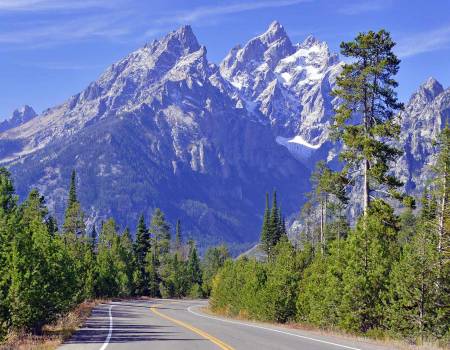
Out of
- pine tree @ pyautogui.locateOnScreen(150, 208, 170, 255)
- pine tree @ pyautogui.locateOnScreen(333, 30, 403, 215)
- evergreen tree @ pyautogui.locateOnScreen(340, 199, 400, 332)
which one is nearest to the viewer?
evergreen tree @ pyautogui.locateOnScreen(340, 199, 400, 332)

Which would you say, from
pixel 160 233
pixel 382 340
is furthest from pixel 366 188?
pixel 160 233

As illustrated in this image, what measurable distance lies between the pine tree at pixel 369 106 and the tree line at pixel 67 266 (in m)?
17.2

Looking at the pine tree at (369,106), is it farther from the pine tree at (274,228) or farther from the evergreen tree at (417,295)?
the pine tree at (274,228)

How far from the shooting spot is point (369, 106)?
3731 cm

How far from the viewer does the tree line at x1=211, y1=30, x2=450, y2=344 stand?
28.0m

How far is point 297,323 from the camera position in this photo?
39.4 meters

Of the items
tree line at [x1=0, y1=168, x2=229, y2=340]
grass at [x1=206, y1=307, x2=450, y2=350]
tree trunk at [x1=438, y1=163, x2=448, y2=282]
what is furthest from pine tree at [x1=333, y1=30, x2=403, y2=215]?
tree line at [x1=0, y1=168, x2=229, y2=340]

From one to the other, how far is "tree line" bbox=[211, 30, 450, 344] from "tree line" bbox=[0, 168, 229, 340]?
43.9 ft

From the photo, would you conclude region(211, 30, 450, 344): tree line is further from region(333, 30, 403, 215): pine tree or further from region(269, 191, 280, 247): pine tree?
region(269, 191, 280, 247): pine tree

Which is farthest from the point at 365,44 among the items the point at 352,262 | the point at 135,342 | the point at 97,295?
the point at 97,295

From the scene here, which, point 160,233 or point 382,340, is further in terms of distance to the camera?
point 160,233

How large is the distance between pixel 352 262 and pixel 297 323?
9.60 metres

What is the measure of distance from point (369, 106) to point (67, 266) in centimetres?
1937

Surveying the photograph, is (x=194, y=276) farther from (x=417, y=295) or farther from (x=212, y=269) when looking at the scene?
(x=417, y=295)
